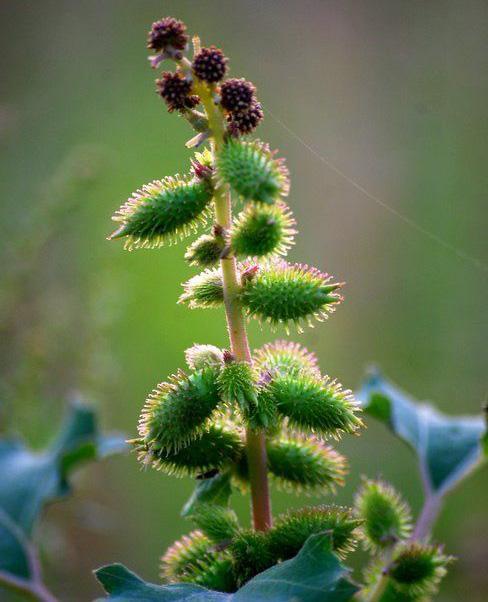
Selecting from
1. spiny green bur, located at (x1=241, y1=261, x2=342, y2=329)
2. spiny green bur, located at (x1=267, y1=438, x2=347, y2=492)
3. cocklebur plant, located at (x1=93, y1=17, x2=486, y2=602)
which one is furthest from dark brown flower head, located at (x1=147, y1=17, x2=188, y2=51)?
spiny green bur, located at (x1=267, y1=438, x2=347, y2=492)

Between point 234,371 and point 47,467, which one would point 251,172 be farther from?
point 47,467

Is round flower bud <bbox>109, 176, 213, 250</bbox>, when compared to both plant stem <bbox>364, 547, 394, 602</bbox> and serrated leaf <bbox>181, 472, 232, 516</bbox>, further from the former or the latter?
plant stem <bbox>364, 547, 394, 602</bbox>

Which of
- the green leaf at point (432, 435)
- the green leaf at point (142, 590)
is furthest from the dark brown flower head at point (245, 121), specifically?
the green leaf at point (432, 435)

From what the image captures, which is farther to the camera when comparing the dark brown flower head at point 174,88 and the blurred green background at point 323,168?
the blurred green background at point 323,168

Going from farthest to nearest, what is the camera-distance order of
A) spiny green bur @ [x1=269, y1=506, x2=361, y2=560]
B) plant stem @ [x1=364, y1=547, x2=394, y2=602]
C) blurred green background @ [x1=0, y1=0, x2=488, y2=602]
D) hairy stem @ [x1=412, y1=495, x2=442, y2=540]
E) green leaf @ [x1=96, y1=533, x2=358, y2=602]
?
blurred green background @ [x1=0, y1=0, x2=488, y2=602], hairy stem @ [x1=412, y1=495, x2=442, y2=540], plant stem @ [x1=364, y1=547, x2=394, y2=602], spiny green bur @ [x1=269, y1=506, x2=361, y2=560], green leaf @ [x1=96, y1=533, x2=358, y2=602]

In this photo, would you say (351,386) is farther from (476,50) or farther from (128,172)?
(476,50)

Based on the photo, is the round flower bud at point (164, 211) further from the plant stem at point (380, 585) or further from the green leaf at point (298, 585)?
the plant stem at point (380, 585)
